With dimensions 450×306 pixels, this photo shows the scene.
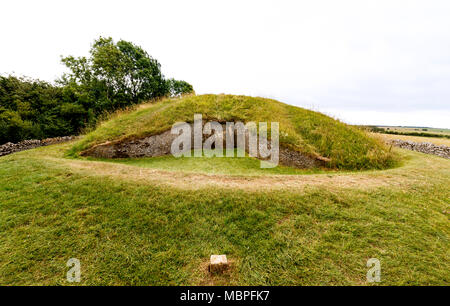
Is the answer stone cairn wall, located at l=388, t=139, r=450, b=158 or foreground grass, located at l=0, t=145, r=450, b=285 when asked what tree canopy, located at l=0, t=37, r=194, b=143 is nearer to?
foreground grass, located at l=0, t=145, r=450, b=285

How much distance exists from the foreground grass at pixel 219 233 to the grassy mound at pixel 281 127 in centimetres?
352

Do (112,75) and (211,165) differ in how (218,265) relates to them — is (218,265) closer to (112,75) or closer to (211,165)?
(211,165)

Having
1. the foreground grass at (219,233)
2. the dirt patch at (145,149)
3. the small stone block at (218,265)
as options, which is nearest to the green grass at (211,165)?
the dirt patch at (145,149)

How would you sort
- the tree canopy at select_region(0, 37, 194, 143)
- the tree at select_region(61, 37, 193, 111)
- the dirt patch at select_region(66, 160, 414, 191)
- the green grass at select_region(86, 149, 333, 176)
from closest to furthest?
the dirt patch at select_region(66, 160, 414, 191), the green grass at select_region(86, 149, 333, 176), the tree canopy at select_region(0, 37, 194, 143), the tree at select_region(61, 37, 193, 111)

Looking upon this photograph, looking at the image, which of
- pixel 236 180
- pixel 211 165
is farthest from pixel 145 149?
pixel 236 180

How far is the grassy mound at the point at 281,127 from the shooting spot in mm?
8220

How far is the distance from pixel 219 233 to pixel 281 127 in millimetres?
7709

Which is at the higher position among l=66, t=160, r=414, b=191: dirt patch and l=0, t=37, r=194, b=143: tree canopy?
l=0, t=37, r=194, b=143: tree canopy

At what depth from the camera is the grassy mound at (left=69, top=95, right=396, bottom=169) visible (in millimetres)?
8220

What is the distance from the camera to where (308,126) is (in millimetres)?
9859

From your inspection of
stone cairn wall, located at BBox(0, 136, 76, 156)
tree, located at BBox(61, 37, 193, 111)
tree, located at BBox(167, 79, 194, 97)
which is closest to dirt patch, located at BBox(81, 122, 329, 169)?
stone cairn wall, located at BBox(0, 136, 76, 156)

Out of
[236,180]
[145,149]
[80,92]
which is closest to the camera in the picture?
[236,180]

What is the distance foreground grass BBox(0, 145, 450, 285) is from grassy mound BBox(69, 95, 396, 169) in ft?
→ 11.5

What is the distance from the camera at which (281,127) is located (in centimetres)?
951
